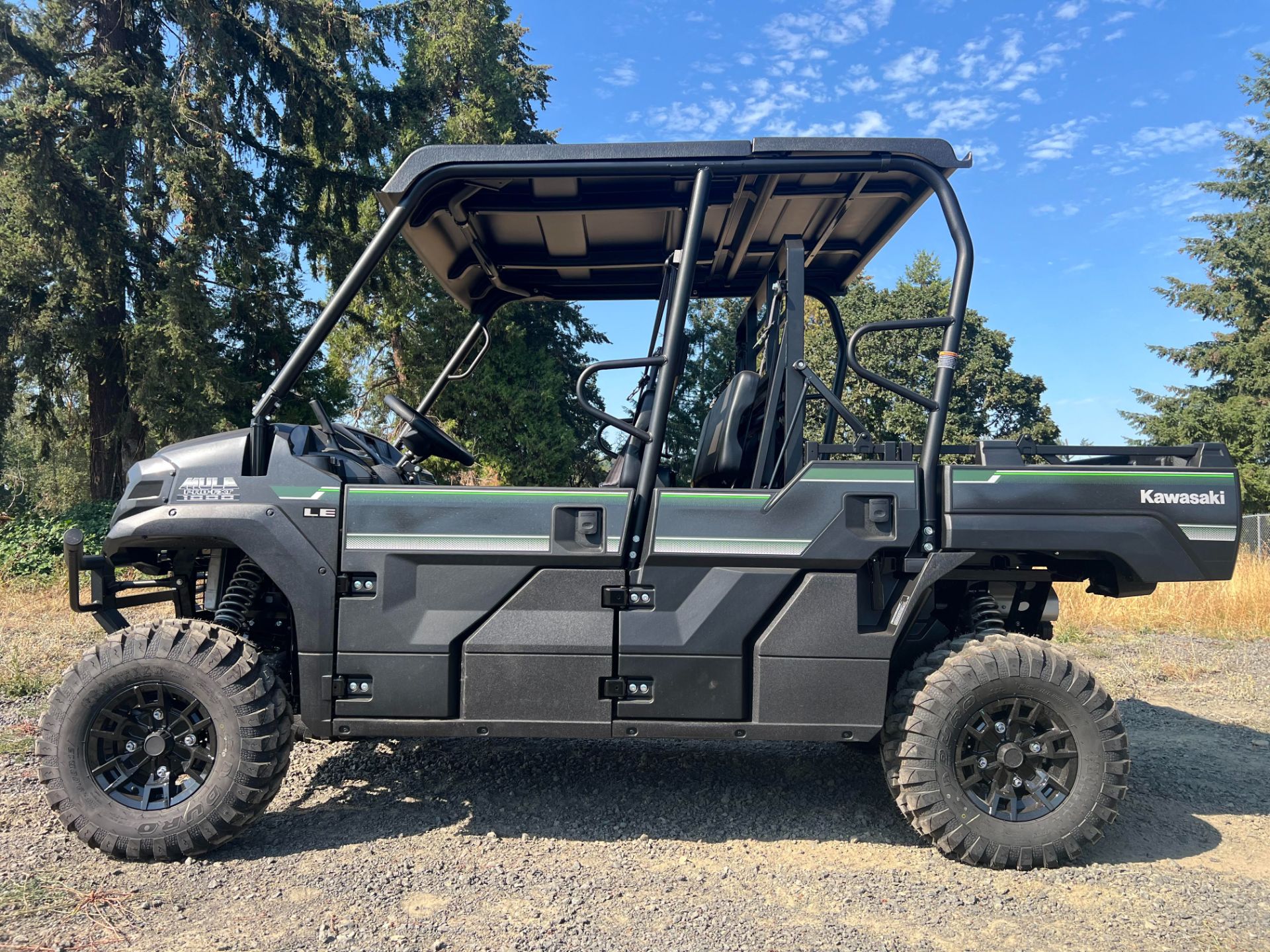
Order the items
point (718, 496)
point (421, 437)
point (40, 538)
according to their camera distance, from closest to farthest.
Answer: point (718, 496), point (421, 437), point (40, 538)

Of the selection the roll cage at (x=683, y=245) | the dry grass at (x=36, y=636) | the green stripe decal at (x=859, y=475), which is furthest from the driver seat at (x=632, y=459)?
the dry grass at (x=36, y=636)

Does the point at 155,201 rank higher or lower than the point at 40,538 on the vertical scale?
higher

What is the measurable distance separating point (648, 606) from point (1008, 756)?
148 centimetres

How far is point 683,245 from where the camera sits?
3641 millimetres

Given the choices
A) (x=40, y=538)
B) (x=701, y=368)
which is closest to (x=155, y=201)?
(x=40, y=538)

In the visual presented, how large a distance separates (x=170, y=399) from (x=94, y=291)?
6.45 ft

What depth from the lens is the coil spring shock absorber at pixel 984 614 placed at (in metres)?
3.51

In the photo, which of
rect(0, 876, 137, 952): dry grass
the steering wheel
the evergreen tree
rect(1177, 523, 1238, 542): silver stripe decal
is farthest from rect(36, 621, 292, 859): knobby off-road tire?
the evergreen tree

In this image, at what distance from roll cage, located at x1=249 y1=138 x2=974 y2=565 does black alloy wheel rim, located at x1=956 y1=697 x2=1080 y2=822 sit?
0.78 meters

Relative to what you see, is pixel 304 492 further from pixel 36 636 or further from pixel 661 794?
pixel 36 636

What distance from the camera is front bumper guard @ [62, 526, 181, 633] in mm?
3229

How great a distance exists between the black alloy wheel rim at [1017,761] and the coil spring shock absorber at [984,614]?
0.33 metres

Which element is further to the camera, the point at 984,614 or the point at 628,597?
the point at 984,614

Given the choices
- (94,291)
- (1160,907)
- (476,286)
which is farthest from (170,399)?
(1160,907)
